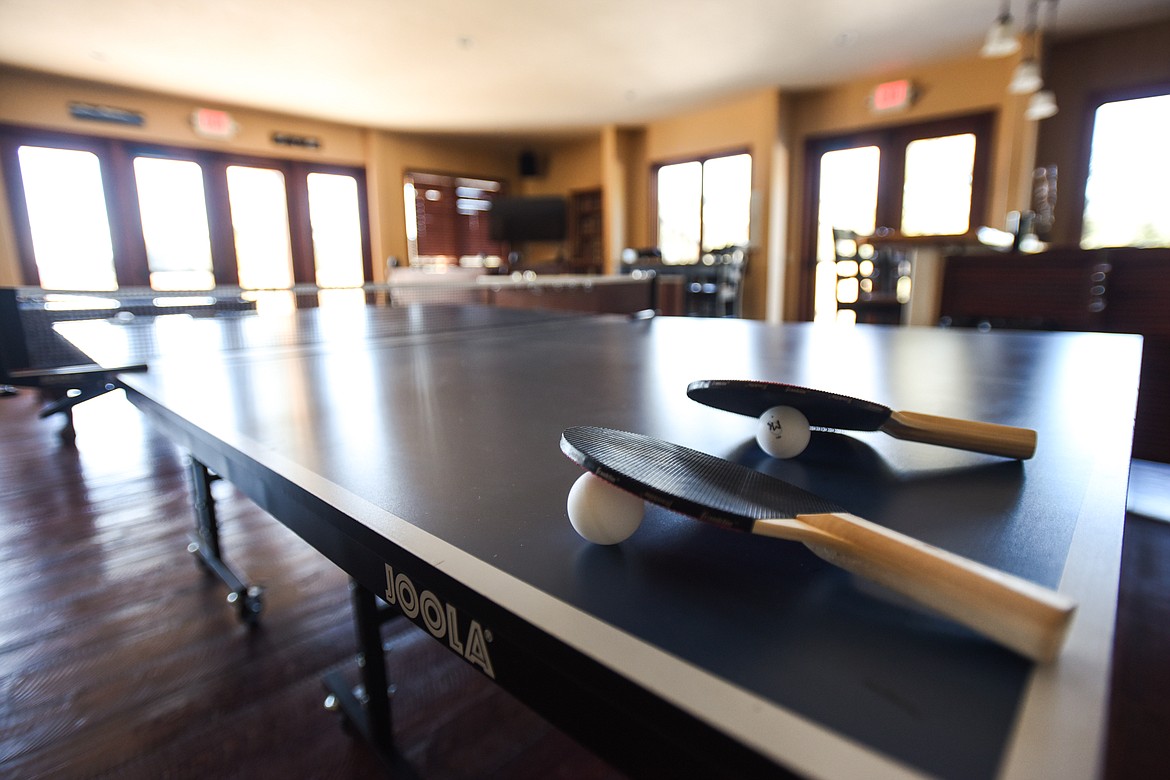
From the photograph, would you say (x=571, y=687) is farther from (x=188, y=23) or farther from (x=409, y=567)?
(x=188, y=23)

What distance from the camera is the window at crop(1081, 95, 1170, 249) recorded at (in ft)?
16.4

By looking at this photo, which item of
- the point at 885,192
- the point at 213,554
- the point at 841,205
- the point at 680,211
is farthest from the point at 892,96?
the point at 213,554

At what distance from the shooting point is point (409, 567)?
0.41m

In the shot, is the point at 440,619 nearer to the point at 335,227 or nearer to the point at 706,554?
the point at 706,554

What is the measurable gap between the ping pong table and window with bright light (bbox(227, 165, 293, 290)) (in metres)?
7.73

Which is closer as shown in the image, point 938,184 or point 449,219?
point 938,184

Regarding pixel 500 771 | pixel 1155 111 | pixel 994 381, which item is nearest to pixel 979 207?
pixel 1155 111

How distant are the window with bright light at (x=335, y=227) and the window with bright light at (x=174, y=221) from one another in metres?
1.30

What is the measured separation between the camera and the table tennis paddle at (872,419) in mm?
527

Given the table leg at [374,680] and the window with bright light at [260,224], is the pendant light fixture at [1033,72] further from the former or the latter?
the window with bright light at [260,224]

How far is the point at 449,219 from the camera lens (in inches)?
372

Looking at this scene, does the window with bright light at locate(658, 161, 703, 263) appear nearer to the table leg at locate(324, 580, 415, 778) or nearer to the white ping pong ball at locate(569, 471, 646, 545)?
the table leg at locate(324, 580, 415, 778)

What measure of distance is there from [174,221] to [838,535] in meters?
8.70

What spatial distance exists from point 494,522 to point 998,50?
4.91 meters
